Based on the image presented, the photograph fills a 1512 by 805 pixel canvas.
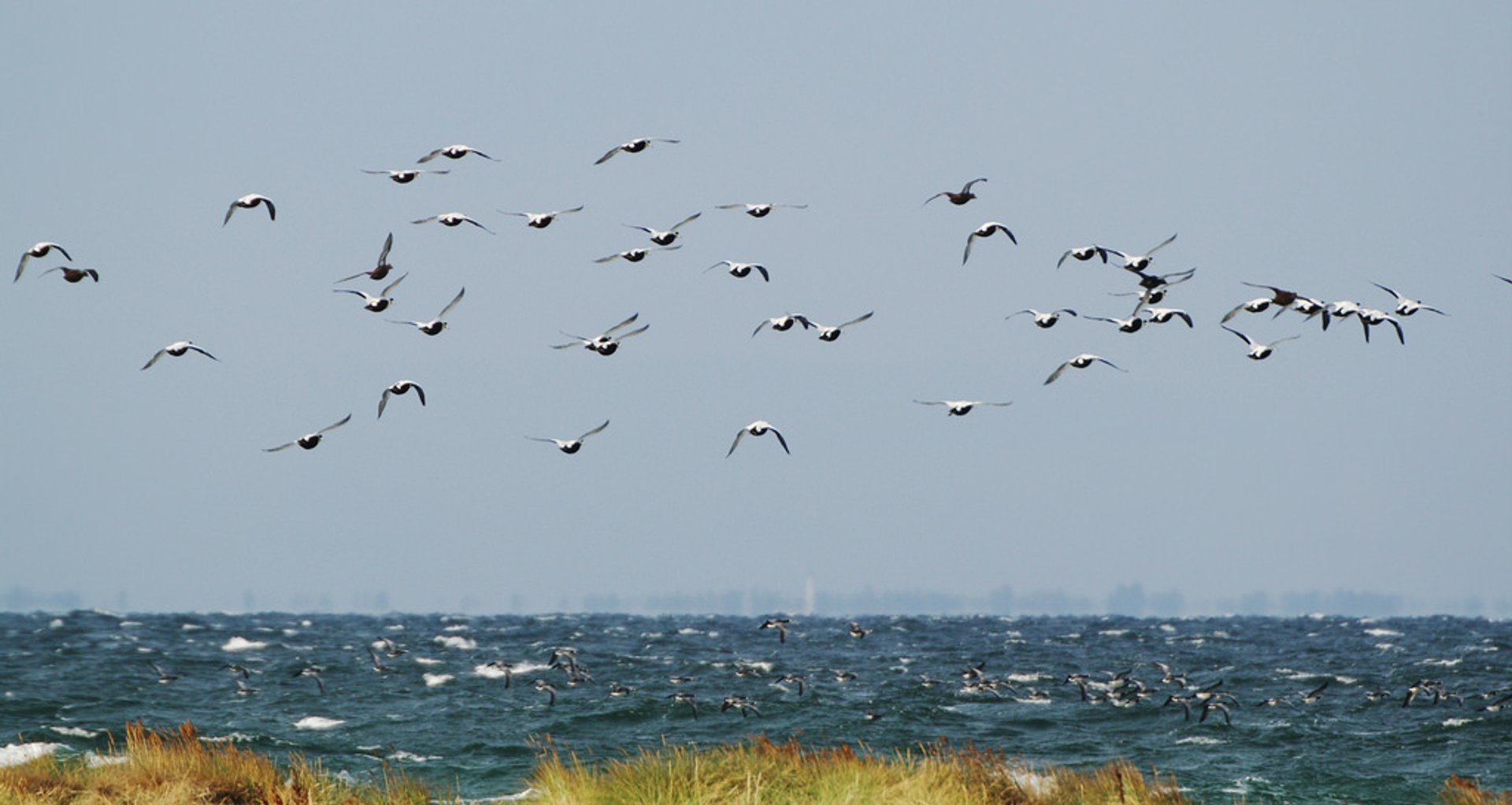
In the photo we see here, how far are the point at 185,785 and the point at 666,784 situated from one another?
6419 millimetres

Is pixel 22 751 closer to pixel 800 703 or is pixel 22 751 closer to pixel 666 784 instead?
pixel 666 784

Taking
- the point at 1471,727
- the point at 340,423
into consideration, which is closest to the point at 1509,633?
the point at 1471,727

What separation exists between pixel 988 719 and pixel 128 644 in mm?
39044

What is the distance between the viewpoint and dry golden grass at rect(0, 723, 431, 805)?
20.2 metres

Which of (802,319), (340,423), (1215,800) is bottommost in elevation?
(1215,800)

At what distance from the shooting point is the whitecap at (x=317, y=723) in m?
37.7

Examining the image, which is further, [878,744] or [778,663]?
[778,663]

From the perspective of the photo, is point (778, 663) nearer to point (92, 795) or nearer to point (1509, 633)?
point (92, 795)

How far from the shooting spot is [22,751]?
3161 cm

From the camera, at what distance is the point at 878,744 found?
3606 centimetres

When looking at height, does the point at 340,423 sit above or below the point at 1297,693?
above

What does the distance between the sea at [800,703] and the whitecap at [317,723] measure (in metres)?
0.11

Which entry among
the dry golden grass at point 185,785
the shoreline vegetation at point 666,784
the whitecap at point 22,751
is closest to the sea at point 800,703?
the whitecap at point 22,751

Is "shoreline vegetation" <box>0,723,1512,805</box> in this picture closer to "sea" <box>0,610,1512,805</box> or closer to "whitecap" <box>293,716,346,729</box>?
"sea" <box>0,610,1512,805</box>
